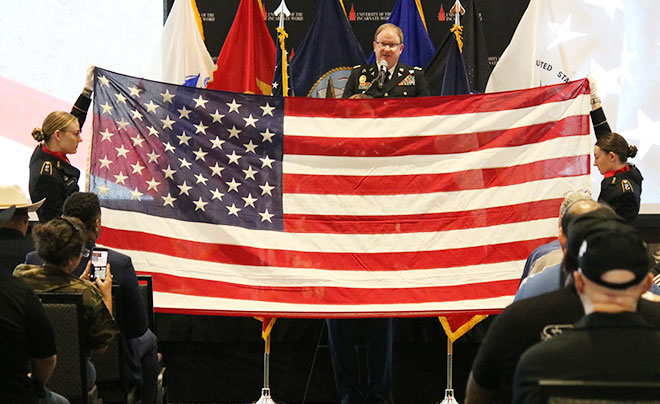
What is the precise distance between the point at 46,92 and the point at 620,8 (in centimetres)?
479

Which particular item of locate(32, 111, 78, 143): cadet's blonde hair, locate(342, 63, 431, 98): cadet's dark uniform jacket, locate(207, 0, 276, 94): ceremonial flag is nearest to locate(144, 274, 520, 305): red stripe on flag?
locate(32, 111, 78, 143): cadet's blonde hair

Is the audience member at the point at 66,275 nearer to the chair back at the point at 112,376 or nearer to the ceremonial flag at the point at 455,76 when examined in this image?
the chair back at the point at 112,376

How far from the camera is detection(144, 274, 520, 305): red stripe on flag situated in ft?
16.9

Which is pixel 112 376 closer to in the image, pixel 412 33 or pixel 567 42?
pixel 412 33

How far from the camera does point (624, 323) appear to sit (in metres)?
2.08

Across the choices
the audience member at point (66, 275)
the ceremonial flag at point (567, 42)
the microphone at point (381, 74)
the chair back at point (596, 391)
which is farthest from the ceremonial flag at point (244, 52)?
the chair back at point (596, 391)

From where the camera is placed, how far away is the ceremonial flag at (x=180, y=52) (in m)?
7.04

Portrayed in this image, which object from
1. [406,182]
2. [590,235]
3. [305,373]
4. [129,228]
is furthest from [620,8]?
[590,235]

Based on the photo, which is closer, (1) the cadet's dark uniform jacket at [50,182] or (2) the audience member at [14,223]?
(2) the audience member at [14,223]

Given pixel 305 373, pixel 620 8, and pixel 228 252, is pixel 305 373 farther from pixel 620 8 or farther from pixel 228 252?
pixel 620 8

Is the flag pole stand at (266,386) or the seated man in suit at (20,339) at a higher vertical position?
the seated man in suit at (20,339)

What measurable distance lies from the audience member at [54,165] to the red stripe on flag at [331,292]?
0.77 m

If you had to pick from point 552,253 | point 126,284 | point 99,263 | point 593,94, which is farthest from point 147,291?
point 593,94

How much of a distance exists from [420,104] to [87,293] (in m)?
2.64
